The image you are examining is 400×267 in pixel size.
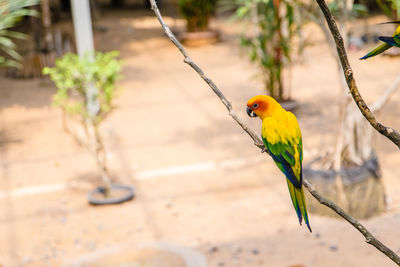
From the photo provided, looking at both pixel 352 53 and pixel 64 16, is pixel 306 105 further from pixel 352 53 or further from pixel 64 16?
pixel 64 16

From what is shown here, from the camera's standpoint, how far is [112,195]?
17.9 ft

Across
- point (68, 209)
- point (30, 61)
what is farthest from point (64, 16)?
point (68, 209)

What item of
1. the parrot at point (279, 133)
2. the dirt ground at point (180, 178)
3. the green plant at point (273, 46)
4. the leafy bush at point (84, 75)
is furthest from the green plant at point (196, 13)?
the parrot at point (279, 133)

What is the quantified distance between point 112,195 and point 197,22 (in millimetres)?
8270

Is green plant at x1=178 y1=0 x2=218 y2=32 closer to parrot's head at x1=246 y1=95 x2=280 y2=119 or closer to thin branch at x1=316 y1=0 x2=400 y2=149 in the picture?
parrot's head at x1=246 y1=95 x2=280 y2=119

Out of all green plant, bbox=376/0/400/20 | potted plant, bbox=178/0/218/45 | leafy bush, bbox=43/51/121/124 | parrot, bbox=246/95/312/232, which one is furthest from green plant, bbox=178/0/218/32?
parrot, bbox=246/95/312/232

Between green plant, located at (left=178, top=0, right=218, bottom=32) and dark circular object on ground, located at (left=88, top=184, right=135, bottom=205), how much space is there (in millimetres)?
8018

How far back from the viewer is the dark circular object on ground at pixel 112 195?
531 cm

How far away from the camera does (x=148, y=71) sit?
1041 cm

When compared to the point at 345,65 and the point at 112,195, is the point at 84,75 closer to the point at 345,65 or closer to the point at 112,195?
the point at 112,195

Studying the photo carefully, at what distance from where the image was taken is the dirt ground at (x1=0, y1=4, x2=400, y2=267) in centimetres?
446

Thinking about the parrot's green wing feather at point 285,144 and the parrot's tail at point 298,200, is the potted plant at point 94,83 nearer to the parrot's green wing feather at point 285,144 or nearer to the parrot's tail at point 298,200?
the parrot's green wing feather at point 285,144

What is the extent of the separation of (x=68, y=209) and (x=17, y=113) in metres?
3.33

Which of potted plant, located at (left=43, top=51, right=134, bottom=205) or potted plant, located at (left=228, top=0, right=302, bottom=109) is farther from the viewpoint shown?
potted plant, located at (left=228, top=0, right=302, bottom=109)
